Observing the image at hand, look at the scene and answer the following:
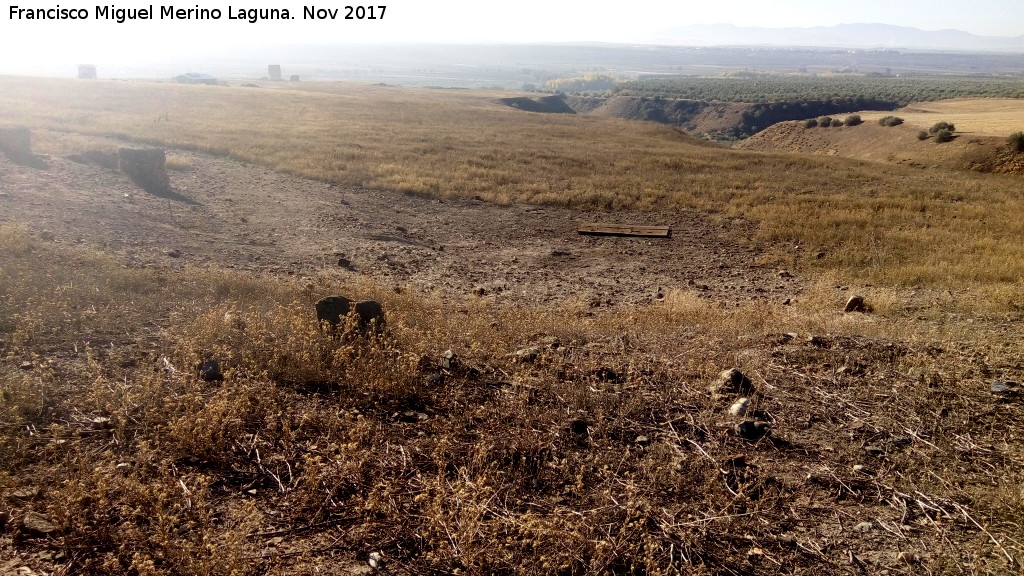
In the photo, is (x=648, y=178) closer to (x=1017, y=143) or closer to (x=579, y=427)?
(x=579, y=427)

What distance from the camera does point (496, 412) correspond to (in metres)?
4.12

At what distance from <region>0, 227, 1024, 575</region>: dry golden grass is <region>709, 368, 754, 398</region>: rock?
100 mm

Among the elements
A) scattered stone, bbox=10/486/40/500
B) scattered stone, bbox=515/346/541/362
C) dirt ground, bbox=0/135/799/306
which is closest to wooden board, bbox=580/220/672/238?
dirt ground, bbox=0/135/799/306

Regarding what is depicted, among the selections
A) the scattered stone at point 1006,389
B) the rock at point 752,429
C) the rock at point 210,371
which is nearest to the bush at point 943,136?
the scattered stone at point 1006,389

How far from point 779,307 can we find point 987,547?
5.45m

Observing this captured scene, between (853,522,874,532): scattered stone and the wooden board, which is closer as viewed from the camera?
(853,522,874,532): scattered stone

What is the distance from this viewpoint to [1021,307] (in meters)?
7.09

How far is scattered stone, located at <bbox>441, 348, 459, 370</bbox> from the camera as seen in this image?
4.88m

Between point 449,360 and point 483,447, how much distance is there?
5.21 feet

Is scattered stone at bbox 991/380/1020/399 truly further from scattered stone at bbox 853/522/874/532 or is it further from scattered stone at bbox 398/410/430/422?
scattered stone at bbox 398/410/430/422

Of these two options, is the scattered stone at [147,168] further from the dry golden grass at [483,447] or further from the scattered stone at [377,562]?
the scattered stone at [377,562]

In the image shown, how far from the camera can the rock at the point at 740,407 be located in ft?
13.8

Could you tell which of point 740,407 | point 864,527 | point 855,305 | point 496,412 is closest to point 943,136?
point 855,305

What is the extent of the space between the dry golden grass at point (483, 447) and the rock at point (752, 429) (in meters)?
0.09
